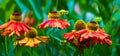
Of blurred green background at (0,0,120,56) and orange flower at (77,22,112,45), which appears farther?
blurred green background at (0,0,120,56)

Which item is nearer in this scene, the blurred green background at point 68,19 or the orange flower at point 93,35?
the orange flower at point 93,35

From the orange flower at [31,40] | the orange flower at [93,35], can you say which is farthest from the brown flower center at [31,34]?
the orange flower at [93,35]

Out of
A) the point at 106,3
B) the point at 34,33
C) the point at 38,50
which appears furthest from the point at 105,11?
the point at 34,33

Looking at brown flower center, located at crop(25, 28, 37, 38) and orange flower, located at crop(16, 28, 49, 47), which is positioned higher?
brown flower center, located at crop(25, 28, 37, 38)

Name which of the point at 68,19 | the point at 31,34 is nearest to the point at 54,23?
the point at 31,34

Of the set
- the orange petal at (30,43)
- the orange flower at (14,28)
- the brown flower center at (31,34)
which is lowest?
the orange petal at (30,43)

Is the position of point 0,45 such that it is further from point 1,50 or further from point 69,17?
point 69,17

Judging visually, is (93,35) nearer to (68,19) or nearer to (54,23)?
(54,23)

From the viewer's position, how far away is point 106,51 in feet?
3.16

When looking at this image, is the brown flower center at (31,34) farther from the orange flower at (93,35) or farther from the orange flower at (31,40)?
the orange flower at (93,35)

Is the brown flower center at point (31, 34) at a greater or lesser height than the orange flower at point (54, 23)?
lesser

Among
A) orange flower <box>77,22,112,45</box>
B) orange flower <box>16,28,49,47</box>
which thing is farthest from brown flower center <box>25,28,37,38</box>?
orange flower <box>77,22,112,45</box>

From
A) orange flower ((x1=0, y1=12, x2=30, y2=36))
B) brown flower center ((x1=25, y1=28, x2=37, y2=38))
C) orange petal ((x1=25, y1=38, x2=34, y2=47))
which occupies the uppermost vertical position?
orange flower ((x1=0, y1=12, x2=30, y2=36))

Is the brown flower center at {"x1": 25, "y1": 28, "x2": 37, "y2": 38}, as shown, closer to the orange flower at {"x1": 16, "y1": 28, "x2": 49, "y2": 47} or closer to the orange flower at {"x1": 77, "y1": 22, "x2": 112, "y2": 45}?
the orange flower at {"x1": 16, "y1": 28, "x2": 49, "y2": 47}
